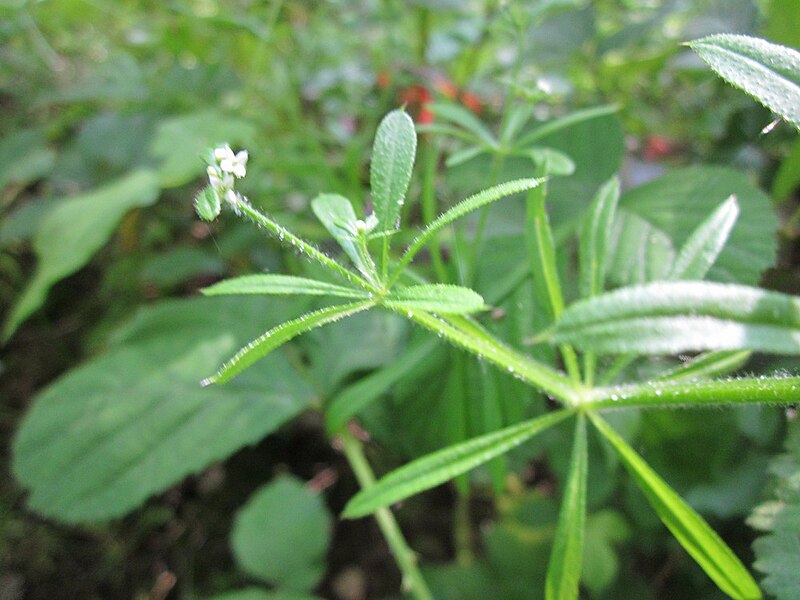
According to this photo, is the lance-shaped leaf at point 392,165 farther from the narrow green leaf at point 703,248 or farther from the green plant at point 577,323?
the narrow green leaf at point 703,248

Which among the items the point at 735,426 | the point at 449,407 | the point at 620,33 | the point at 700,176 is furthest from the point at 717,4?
the point at 449,407

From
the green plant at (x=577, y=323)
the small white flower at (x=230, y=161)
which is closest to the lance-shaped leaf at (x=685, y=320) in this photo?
the green plant at (x=577, y=323)

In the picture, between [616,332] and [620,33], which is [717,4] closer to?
[620,33]

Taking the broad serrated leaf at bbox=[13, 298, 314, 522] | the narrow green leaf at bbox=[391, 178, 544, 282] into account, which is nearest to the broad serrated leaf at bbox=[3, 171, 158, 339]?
the broad serrated leaf at bbox=[13, 298, 314, 522]

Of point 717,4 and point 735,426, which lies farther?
point 717,4

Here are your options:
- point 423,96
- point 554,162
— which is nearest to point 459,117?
point 554,162
